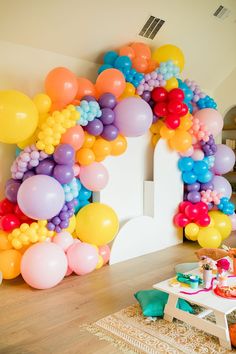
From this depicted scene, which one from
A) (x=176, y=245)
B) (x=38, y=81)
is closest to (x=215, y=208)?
(x=176, y=245)

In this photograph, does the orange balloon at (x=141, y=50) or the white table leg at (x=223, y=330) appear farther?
the orange balloon at (x=141, y=50)

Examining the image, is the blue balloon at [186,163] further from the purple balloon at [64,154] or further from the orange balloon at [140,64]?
the purple balloon at [64,154]

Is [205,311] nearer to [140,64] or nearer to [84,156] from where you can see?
[84,156]

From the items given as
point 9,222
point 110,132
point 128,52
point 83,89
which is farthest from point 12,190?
point 128,52

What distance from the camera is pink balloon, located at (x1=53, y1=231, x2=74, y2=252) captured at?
3263 millimetres

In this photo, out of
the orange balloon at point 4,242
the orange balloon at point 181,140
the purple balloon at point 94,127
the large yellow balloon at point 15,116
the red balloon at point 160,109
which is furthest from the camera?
the orange balloon at point 181,140

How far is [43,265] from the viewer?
9.75 feet

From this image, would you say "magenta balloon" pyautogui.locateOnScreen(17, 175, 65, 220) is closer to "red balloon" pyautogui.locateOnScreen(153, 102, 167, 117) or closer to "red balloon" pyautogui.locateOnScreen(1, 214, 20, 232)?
"red balloon" pyautogui.locateOnScreen(1, 214, 20, 232)

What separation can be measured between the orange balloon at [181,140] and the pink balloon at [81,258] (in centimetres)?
163

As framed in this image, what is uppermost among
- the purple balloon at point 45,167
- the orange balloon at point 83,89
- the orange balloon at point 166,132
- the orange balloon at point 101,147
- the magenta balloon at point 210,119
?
the orange balloon at point 83,89

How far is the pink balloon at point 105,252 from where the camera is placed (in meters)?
3.64

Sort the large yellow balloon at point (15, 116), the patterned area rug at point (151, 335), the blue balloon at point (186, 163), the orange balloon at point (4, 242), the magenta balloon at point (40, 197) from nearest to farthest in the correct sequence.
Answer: the patterned area rug at point (151, 335)
the large yellow balloon at point (15, 116)
the magenta balloon at point (40, 197)
the orange balloon at point (4, 242)
the blue balloon at point (186, 163)

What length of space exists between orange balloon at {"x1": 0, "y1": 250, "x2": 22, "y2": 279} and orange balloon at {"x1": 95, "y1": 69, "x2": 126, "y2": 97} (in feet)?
5.69

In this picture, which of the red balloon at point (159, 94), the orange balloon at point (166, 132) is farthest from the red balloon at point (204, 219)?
the red balloon at point (159, 94)
